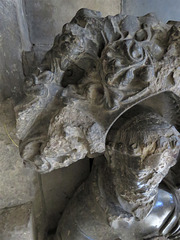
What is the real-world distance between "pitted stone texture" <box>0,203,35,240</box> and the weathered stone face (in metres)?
0.41

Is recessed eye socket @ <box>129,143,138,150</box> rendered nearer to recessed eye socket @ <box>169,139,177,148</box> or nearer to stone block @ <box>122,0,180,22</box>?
recessed eye socket @ <box>169,139,177,148</box>

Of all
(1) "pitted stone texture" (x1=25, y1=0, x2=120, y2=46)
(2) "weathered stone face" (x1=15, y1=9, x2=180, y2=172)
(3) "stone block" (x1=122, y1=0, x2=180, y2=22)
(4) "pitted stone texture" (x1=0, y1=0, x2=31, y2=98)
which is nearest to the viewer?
(2) "weathered stone face" (x1=15, y1=9, x2=180, y2=172)

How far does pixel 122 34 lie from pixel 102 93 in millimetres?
174

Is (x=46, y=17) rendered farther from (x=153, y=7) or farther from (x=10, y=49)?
(x=153, y=7)

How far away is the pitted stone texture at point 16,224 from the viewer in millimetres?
881

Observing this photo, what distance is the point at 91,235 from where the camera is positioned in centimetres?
93

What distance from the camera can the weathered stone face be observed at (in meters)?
0.59

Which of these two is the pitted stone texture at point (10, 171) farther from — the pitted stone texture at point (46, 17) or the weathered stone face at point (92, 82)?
the pitted stone texture at point (46, 17)

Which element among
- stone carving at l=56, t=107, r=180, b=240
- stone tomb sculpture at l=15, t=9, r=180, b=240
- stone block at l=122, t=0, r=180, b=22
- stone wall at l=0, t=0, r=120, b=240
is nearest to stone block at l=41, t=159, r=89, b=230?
stone wall at l=0, t=0, r=120, b=240

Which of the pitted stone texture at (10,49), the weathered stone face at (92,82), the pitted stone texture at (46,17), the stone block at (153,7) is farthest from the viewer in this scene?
the stone block at (153,7)

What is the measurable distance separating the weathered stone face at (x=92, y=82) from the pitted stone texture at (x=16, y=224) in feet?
1.34

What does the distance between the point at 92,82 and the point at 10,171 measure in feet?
1.74

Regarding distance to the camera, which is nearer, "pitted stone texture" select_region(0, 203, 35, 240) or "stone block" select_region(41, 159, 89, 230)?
"pitted stone texture" select_region(0, 203, 35, 240)

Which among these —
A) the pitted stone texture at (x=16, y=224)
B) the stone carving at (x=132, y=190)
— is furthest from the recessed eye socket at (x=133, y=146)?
the pitted stone texture at (x=16, y=224)
